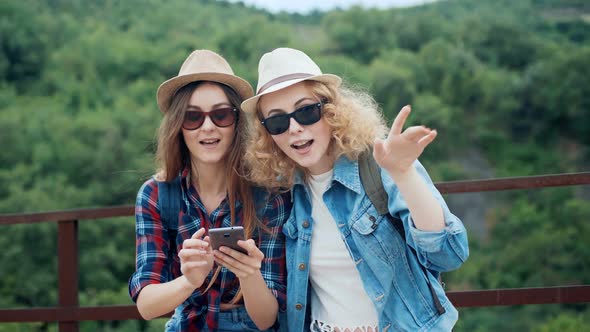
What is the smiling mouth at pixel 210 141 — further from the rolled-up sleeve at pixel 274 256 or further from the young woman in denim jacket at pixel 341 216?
the rolled-up sleeve at pixel 274 256

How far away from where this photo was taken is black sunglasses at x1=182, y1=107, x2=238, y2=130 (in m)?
2.12

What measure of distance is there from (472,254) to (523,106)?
14.8 metres

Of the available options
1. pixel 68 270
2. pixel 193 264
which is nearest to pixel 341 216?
pixel 193 264

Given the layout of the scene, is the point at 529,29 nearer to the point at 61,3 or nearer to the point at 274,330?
the point at 61,3

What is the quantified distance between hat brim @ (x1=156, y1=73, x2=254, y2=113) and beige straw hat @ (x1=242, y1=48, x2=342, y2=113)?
0.39 ft

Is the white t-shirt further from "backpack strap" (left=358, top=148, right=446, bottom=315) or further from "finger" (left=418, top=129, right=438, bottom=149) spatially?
"finger" (left=418, top=129, right=438, bottom=149)

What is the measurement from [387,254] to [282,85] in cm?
62

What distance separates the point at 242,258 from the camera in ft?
5.81

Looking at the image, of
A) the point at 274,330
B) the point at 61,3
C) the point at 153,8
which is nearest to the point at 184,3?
the point at 153,8

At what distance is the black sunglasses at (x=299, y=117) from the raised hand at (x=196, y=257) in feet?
1.36

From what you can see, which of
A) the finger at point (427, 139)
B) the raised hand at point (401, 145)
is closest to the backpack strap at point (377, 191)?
the raised hand at point (401, 145)

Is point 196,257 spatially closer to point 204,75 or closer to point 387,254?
point 387,254

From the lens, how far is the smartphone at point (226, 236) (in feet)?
5.61

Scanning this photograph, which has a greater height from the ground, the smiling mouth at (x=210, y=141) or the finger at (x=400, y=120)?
the finger at (x=400, y=120)
